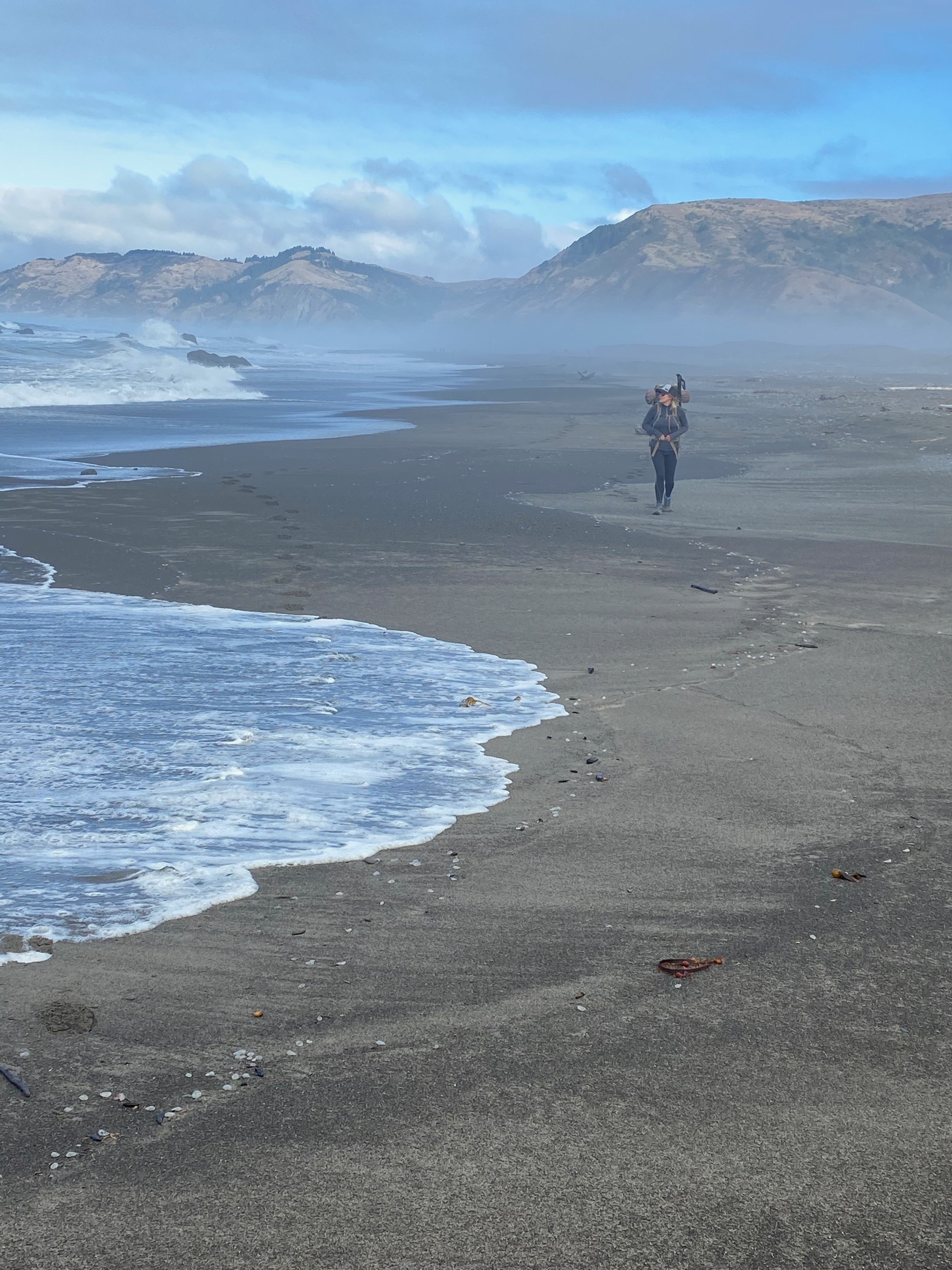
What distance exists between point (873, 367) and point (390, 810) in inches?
3156

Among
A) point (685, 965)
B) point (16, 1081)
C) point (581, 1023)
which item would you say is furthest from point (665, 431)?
point (16, 1081)

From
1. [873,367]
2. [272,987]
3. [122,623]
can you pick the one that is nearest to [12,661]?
[122,623]

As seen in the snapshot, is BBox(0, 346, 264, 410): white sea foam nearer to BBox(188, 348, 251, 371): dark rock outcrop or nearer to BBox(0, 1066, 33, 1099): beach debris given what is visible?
BBox(188, 348, 251, 371): dark rock outcrop

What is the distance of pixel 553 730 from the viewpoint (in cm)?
657

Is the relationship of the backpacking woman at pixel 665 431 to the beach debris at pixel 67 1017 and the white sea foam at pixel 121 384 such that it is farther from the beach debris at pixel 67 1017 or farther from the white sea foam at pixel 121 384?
the white sea foam at pixel 121 384

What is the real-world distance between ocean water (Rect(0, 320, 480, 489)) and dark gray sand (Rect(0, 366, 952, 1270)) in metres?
13.1

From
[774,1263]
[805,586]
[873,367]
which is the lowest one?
[774,1263]

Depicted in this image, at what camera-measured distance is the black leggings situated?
1488 cm

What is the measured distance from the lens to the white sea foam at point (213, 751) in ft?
15.1

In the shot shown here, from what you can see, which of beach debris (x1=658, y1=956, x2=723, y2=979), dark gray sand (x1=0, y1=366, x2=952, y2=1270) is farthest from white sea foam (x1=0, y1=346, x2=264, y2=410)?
beach debris (x1=658, y1=956, x2=723, y2=979)

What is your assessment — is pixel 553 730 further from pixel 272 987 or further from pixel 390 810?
pixel 272 987

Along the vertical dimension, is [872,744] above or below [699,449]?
below

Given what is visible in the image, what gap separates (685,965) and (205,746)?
3.11 m

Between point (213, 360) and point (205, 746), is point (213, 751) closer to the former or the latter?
point (205, 746)
